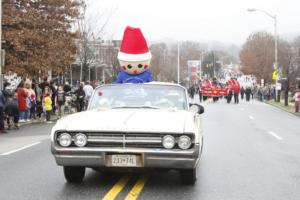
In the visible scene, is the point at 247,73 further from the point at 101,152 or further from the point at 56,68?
the point at 101,152

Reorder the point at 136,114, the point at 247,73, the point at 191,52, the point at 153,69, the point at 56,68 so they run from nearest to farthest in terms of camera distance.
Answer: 1. the point at 136,114
2. the point at 56,68
3. the point at 153,69
4. the point at 247,73
5. the point at 191,52

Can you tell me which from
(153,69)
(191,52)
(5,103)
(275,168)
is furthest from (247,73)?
(275,168)

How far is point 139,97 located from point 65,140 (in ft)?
6.24

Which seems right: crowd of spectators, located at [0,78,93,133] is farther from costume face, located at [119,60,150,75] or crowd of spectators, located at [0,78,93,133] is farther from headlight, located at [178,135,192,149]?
headlight, located at [178,135,192,149]

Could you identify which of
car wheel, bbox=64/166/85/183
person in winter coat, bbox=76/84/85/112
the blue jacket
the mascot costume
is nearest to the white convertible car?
car wheel, bbox=64/166/85/183

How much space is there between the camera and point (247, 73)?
98.7m

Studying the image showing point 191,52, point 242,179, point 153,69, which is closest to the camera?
point 242,179

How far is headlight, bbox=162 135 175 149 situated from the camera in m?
7.15

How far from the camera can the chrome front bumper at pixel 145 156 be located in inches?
279

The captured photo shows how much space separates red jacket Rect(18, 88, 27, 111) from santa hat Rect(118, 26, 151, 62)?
7.47m

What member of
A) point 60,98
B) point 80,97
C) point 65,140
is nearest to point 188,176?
point 65,140

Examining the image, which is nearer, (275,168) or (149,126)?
(149,126)

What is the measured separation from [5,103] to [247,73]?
8353 cm

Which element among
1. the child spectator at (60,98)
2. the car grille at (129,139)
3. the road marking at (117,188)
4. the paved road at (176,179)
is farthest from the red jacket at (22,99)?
the car grille at (129,139)
